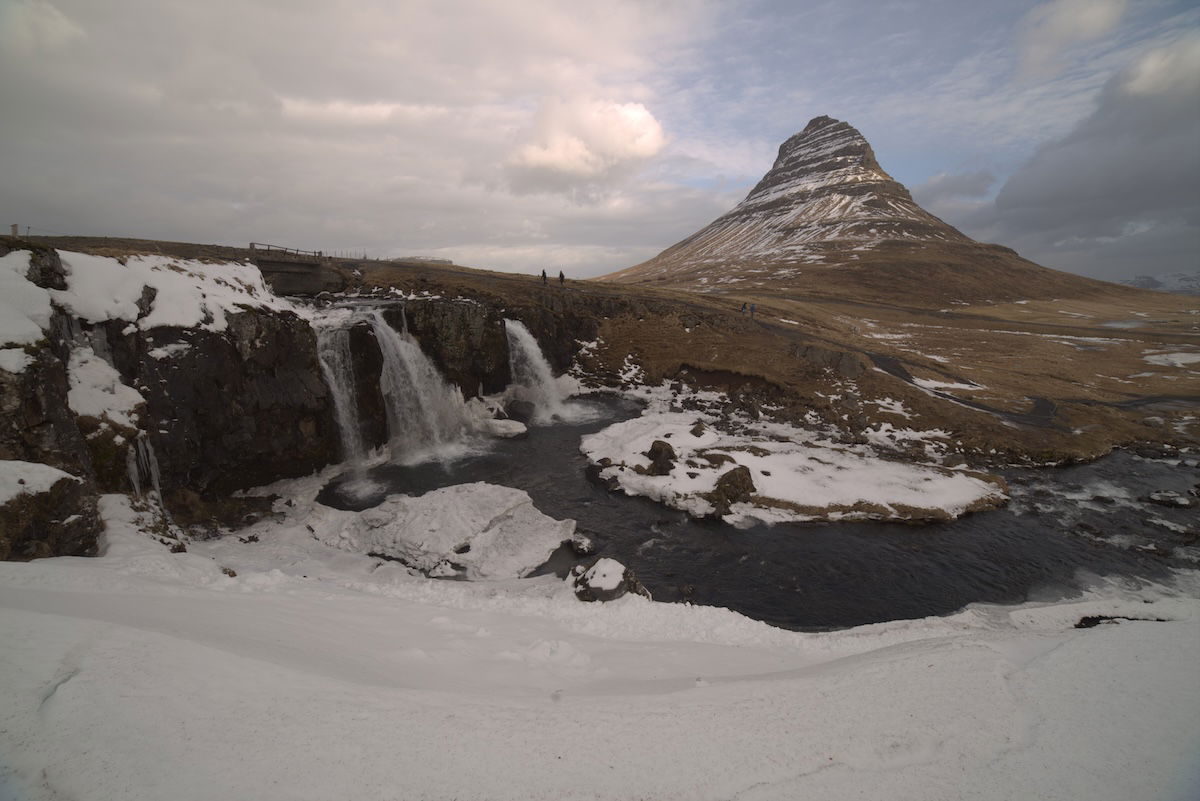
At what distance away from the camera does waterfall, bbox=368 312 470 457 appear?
31438 mm

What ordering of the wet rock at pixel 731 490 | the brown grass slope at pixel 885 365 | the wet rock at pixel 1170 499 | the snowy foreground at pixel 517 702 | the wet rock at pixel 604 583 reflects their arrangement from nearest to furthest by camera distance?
the snowy foreground at pixel 517 702 → the wet rock at pixel 604 583 → the wet rock at pixel 731 490 → the wet rock at pixel 1170 499 → the brown grass slope at pixel 885 365

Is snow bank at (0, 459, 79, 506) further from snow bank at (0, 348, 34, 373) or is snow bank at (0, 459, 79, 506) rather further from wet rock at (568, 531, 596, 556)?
wet rock at (568, 531, 596, 556)

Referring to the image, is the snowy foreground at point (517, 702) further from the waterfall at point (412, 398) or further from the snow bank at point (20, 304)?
the waterfall at point (412, 398)

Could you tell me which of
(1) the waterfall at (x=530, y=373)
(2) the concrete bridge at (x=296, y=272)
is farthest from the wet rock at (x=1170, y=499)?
(2) the concrete bridge at (x=296, y=272)

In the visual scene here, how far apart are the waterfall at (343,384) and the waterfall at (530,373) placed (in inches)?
600

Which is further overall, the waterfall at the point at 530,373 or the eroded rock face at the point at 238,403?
the waterfall at the point at 530,373

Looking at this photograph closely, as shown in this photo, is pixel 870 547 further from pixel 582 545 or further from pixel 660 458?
pixel 582 545

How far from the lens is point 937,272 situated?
447 ft

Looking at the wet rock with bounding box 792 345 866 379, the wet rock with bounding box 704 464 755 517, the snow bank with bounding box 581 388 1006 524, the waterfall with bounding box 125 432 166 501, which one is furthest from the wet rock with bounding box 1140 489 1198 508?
the waterfall with bounding box 125 432 166 501

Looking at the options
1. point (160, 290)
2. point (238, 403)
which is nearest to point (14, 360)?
point (160, 290)

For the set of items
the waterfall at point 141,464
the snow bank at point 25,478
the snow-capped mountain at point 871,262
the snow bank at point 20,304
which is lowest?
the waterfall at point 141,464

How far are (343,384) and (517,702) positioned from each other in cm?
2521

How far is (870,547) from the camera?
21.3m

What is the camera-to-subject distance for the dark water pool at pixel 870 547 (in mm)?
18062
